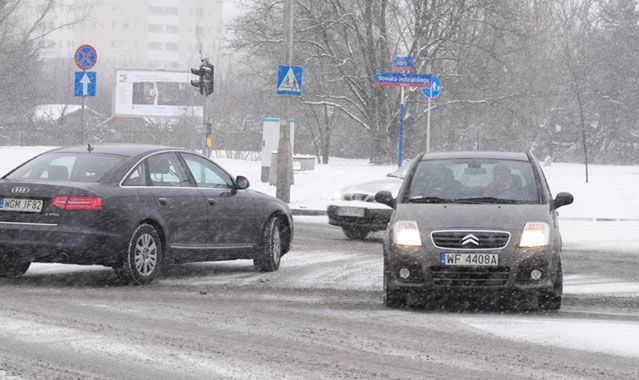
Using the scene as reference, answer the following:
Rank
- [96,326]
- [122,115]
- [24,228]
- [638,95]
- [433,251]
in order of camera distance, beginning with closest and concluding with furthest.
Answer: [96,326] → [433,251] → [24,228] → [638,95] → [122,115]

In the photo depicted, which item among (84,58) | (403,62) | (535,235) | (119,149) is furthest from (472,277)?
(403,62)

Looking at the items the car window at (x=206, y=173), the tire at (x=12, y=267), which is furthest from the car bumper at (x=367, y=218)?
the tire at (x=12, y=267)

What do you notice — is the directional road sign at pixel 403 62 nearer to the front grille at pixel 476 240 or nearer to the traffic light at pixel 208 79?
the traffic light at pixel 208 79

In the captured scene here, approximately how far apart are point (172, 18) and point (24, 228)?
161134 mm

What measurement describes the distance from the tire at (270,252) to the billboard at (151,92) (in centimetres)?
6573

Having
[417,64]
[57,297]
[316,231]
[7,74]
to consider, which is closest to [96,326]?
[57,297]

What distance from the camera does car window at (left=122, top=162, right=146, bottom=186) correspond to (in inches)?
473

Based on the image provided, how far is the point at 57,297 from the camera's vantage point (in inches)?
418

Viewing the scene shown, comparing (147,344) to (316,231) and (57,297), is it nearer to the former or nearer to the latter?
(57,297)

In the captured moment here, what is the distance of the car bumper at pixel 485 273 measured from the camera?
10492 mm

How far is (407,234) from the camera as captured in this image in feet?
35.3

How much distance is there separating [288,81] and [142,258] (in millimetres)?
13492

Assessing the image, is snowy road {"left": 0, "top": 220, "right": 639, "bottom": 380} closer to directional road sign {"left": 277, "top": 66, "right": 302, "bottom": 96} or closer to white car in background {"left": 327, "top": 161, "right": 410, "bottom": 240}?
white car in background {"left": 327, "top": 161, "right": 410, "bottom": 240}

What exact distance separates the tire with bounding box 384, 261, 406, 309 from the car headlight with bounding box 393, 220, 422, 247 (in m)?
0.31
